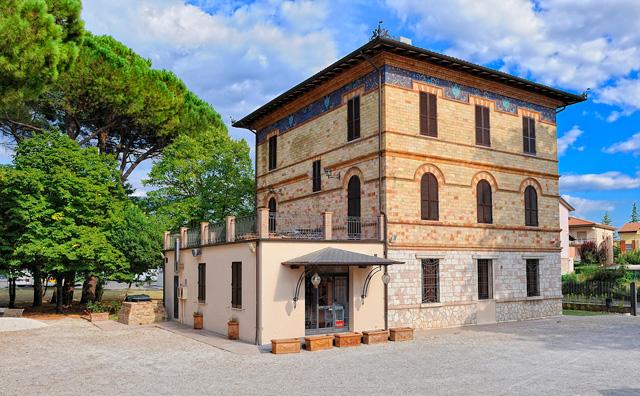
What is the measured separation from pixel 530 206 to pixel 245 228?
38.4 ft

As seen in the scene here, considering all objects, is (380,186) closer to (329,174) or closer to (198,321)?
(329,174)

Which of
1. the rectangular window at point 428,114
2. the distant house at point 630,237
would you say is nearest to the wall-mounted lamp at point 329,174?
the rectangular window at point 428,114

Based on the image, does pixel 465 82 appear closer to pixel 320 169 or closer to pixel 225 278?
pixel 320 169

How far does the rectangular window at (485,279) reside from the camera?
64.5 ft

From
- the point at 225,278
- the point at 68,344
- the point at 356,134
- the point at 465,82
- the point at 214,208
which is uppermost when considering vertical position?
the point at 465,82

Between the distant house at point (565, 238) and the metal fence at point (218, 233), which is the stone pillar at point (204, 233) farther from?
the distant house at point (565, 238)

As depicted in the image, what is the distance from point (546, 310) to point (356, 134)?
1055 cm

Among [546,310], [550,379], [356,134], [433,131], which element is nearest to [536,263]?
[546,310]

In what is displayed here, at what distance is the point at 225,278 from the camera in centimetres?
1762

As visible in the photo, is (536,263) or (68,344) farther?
(536,263)

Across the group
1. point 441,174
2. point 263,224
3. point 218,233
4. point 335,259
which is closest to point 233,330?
point 263,224

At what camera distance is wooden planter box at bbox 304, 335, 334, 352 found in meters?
14.1

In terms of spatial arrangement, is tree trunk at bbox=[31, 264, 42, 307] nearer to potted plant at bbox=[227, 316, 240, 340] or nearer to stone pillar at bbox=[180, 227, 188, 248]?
stone pillar at bbox=[180, 227, 188, 248]

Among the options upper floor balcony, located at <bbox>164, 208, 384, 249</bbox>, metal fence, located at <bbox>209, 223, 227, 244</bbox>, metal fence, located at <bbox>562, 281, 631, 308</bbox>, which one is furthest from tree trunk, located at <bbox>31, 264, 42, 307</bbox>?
metal fence, located at <bbox>562, 281, 631, 308</bbox>
